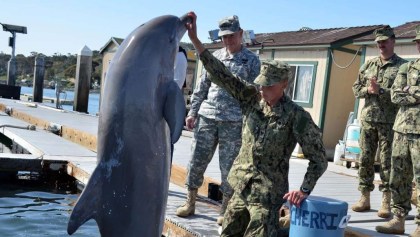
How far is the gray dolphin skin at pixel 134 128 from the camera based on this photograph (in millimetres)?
3262

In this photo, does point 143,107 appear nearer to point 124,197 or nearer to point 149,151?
point 149,151

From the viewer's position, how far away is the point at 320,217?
4051 millimetres

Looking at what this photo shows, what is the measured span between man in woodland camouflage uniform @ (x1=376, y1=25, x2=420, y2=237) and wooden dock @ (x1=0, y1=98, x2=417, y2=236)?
0.34m

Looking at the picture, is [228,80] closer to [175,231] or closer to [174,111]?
[174,111]

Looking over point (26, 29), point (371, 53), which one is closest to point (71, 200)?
point (371, 53)

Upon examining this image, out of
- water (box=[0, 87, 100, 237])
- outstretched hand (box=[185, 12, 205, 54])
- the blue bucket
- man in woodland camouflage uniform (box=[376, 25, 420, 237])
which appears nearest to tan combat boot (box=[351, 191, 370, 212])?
man in woodland camouflage uniform (box=[376, 25, 420, 237])

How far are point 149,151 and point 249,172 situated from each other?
3.37ft

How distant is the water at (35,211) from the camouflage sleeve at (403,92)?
4.02 m

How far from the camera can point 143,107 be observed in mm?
3275

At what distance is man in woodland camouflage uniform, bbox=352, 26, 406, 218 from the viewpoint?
5.97 meters

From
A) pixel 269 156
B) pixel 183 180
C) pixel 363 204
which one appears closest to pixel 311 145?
pixel 269 156

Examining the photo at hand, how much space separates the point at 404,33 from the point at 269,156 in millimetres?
9325

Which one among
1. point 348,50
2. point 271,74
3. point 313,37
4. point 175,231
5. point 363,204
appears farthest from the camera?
point 313,37

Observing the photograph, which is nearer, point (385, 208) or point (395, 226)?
point (395, 226)
